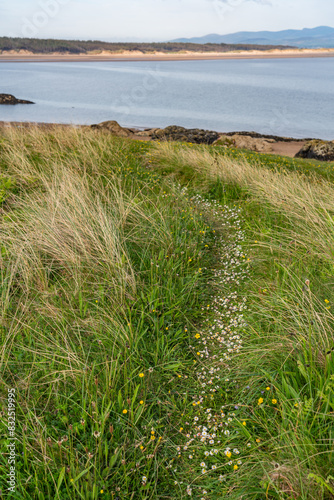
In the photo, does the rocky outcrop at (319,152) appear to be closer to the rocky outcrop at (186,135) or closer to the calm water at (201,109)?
the rocky outcrop at (186,135)

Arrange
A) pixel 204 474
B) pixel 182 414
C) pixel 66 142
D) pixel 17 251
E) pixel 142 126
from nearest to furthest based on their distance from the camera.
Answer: pixel 204 474 → pixel 182 414 → pixel 17 251 → pixel 66 142 → pixel 142 126

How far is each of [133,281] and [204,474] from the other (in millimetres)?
1785

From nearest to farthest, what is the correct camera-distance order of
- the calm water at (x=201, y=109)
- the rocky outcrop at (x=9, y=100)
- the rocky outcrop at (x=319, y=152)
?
the rocky outcrop at (x=319, y=152) → the calm water at (x=201, y=109) → the rocky outcrop at (x=9, y=100)

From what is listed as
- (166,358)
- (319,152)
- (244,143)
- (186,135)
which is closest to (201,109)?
(186,135)

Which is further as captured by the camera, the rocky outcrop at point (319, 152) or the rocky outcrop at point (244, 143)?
the rocky outcrop at point (244, 143)

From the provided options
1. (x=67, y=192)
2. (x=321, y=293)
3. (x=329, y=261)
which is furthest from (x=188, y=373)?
(x=67, y=192)

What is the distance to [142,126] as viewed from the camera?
99.9ft

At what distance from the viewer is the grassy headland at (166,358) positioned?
2127 millimetres

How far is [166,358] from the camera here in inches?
122

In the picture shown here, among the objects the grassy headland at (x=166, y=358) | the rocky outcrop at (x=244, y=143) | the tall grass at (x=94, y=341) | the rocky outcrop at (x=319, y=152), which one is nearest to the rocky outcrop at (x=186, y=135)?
the rocky outcrop at (x=244, y=143)

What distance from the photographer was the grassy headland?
213 cm

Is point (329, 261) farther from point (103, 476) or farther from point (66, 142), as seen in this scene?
point (66, 142)

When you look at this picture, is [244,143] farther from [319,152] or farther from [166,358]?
[166,358]

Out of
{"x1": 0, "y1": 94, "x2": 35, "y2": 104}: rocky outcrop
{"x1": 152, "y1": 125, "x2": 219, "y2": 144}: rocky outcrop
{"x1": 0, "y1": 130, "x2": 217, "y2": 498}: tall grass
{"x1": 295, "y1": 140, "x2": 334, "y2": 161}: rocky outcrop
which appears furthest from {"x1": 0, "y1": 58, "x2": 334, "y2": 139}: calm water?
{"x1": 0, "y1": 130, "x2": 217, "y2": 498}: tall grass
